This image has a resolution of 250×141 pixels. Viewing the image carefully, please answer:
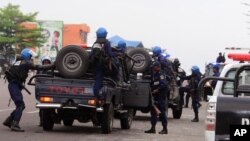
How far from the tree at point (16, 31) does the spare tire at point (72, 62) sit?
7482 cm

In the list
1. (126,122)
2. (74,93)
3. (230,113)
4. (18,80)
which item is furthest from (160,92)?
(230,113)

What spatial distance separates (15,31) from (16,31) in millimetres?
164

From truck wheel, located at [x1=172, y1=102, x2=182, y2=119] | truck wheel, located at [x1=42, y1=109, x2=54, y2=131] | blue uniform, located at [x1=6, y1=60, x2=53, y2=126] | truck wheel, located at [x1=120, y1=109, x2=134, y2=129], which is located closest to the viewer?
blue uniform, located at [x1=6, y1=60, x2=53, y2=126]

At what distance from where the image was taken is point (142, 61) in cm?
1766

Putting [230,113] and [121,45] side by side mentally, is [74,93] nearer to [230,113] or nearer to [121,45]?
[121,45]

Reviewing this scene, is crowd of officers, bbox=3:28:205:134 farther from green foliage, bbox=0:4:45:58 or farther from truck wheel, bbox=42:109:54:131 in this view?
green foliage, bbox=0:4:45:58

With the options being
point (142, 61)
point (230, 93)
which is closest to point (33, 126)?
point (142, 61)

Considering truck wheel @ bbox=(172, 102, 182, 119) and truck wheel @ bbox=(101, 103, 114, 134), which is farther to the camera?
→ truck wheel @ bbox=(172, 102, 182, 119)

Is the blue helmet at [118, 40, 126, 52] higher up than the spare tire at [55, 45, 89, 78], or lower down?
higher up

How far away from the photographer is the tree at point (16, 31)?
291 ft

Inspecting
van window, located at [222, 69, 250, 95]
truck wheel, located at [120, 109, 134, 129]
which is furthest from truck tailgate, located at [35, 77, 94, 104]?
van window, located at [222, 69, 250, 95]

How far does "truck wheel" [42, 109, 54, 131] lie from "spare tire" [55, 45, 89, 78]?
0.87 metres

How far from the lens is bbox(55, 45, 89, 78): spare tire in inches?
542

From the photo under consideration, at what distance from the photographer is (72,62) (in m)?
13.9
